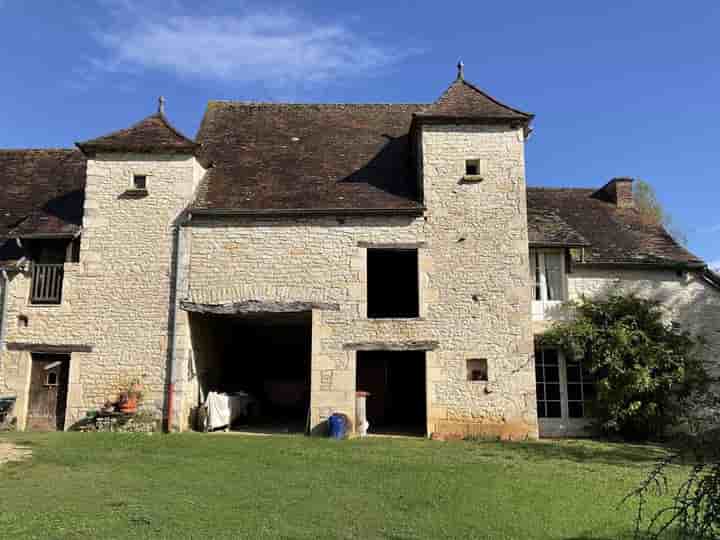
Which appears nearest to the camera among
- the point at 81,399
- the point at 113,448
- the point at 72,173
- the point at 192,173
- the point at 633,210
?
the point at 113,448

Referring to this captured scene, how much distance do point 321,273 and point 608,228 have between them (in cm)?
724

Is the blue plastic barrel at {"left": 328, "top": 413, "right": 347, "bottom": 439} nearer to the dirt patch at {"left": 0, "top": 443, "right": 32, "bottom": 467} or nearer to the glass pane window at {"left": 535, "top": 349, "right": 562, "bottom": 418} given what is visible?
the glass pane window at {"left": 535, "top": 349, "right": 562, "bottom": 418}

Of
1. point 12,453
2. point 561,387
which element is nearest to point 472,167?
point 561,387

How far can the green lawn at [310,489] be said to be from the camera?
18.0 ft

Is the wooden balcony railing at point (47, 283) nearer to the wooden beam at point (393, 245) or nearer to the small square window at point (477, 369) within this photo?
the wooden beam at point (393, 245)

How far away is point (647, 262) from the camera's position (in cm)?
1309

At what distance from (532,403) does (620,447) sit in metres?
1.67

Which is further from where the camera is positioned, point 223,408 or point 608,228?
point 608,228

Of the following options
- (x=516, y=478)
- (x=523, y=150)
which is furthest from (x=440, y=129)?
(x=516, y=478)

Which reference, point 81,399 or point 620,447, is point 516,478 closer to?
point 620,447

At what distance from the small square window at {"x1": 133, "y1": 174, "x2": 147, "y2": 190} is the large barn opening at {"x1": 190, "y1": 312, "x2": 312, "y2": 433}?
113 inches

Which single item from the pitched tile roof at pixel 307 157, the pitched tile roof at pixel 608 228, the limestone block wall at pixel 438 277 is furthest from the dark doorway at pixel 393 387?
the pitched tile roof at pixel 608 228

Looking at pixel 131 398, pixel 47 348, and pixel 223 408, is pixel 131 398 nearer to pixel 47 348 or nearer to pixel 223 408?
pixel 223 408

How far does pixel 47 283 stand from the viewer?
12070 mm
